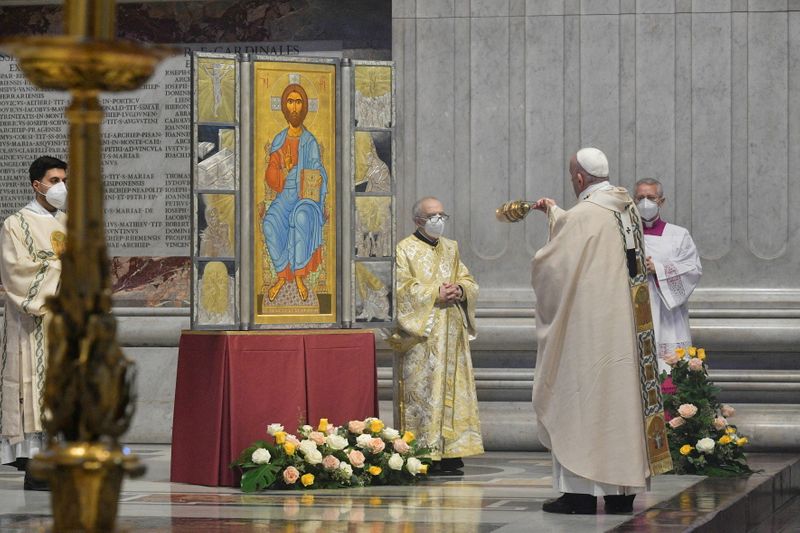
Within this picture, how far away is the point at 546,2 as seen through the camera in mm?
10961

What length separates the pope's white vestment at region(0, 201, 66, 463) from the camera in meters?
8.16

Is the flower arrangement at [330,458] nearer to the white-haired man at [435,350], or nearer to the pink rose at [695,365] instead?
the white-haired man at [435,350]

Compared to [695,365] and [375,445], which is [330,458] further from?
[695,365]

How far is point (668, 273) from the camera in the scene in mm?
9797

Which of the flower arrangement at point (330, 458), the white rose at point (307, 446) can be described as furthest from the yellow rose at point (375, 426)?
the white rose at point (307, 446)

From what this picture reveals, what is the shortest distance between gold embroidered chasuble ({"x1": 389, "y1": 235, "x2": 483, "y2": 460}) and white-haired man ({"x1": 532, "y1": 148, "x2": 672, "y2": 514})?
78.6 inches

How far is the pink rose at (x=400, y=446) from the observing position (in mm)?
8055

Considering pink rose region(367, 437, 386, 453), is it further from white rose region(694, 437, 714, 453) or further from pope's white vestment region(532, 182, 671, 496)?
white rose region(694, 437, 714, 453)

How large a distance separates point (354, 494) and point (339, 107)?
2.11 meters

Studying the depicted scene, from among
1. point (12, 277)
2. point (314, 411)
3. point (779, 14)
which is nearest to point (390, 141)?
point (314, 411)

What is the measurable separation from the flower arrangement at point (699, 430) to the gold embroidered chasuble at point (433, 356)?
44.4 inches

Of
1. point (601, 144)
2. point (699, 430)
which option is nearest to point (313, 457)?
point (699, 430)

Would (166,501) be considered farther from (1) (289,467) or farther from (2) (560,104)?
(2) (560,104)

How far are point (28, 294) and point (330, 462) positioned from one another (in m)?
1.83
